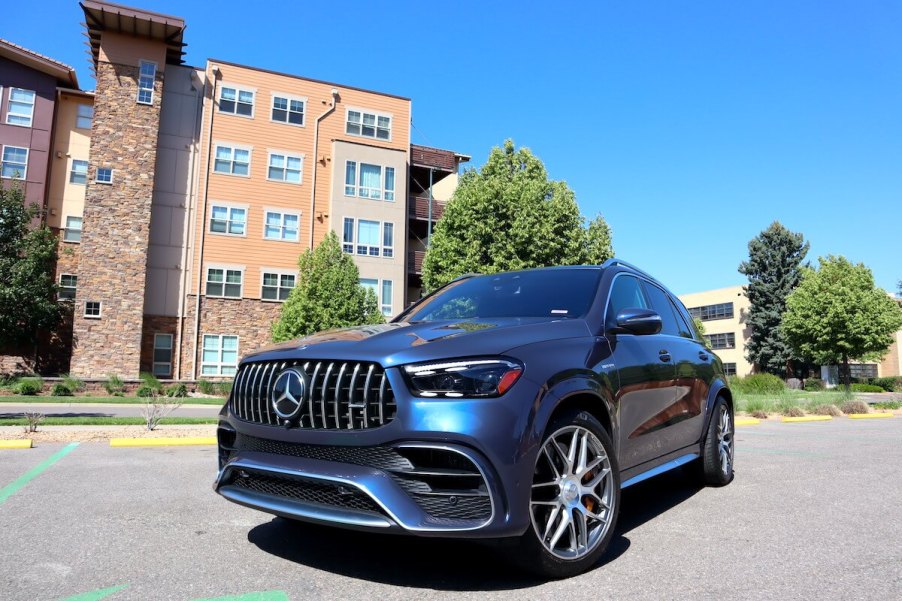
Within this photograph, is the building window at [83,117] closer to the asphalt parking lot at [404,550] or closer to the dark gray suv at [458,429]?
the asphalt parking lot at [404,550]

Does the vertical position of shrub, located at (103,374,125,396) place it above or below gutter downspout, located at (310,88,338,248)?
below

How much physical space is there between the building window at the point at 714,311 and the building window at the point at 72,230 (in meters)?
51.4

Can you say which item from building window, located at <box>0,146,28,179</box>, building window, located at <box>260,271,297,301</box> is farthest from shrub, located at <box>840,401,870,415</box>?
building window, located at <box>0,146,28,179</box>

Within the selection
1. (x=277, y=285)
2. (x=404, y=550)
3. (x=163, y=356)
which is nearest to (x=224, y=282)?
(x=277, y=285)

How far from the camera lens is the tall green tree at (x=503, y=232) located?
23.5m

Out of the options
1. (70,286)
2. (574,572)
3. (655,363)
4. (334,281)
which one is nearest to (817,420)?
(655,363)

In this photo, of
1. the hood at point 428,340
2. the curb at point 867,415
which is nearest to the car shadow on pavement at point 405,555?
the hood at point 428,340

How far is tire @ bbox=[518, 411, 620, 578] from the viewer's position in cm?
290

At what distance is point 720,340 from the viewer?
59969 mm

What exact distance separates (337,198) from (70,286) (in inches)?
526

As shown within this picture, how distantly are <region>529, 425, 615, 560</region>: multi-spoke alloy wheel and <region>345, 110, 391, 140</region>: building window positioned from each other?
1250 inches

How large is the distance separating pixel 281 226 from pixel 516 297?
28.3m

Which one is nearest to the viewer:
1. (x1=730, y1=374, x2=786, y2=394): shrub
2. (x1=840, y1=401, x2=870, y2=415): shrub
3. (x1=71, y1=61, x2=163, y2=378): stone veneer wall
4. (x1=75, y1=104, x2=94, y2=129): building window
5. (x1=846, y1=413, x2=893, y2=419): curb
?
(x1=846, y1=413, x2=893, y2=419): curb

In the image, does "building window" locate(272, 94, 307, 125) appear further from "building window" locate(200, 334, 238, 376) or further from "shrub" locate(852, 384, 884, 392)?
"shrub" locate(852, 384, 884, 392)
